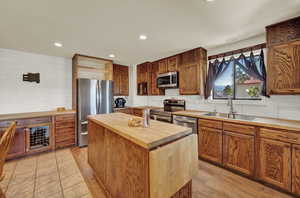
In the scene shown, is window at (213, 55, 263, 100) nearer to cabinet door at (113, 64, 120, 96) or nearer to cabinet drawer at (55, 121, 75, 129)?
cabinet door at (113, 64, 120, 96)

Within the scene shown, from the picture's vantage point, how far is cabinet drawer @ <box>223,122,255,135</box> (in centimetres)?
203

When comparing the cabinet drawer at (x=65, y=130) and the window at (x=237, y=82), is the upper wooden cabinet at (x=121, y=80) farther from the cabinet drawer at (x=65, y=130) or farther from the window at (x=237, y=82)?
the window at (x=237, y=82)

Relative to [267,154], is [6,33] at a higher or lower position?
higher

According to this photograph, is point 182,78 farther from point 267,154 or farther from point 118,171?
point 118,171

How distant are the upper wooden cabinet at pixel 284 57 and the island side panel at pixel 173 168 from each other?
1809mm

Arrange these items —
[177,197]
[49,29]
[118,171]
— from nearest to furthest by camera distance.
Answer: [177,197], [118,171], [49,29]

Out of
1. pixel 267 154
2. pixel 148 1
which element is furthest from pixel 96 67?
pixel 267 154

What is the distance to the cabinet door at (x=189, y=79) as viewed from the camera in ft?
10.4

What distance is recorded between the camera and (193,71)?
Result: 3244 millimetres

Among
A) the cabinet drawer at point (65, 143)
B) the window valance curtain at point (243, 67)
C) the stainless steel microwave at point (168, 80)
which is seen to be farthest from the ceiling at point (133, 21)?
the cabinet drawer at point (65, 143)

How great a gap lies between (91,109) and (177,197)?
3.01 m

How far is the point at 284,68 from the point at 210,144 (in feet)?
5.60

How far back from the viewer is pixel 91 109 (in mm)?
3557

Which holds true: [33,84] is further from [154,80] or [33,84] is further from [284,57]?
[284,57]
